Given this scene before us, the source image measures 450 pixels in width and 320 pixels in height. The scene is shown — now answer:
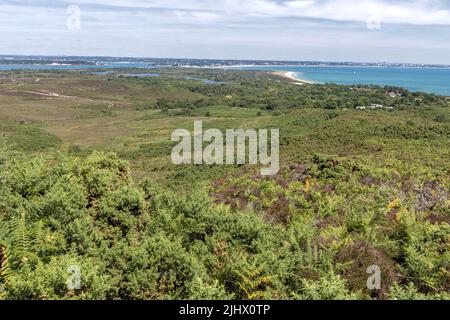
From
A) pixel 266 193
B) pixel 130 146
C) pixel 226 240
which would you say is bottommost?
pixel 130 146

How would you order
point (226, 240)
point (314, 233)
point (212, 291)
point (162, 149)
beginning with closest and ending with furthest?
point (212, 291)
point (226, 240)
point (314, 233)
point (162, 149)

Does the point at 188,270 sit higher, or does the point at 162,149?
the point at 188,270

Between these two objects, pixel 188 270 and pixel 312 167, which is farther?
pixel 312 167

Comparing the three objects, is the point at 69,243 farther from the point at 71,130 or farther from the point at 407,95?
the point at 407,95

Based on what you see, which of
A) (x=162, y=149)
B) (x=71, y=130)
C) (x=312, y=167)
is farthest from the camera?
(x=71, y=130)

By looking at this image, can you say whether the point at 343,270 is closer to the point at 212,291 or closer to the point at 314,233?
the point at 314,233

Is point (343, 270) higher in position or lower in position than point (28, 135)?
higher

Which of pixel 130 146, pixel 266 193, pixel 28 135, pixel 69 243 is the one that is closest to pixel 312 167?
pixel 266 193

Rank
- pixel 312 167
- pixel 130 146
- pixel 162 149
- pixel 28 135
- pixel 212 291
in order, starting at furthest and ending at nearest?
pixel 28 135 → pixel 130 146 → pixel 162 149 → pixel 312 167 → pixel 212 291

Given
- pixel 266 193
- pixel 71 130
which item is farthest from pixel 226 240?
pixel 71 130
